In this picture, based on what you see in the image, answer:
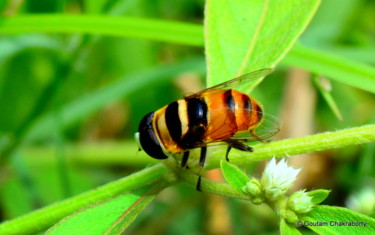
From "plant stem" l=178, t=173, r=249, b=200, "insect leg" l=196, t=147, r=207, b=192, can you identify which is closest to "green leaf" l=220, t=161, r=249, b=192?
"plant stem" l=178, t=173, r=249, b=200

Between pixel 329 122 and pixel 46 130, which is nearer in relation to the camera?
pixel 46 130

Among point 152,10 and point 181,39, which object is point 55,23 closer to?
point 181,39

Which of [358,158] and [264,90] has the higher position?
[264,90]

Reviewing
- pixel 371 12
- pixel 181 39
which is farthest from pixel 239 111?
pixel 371 12

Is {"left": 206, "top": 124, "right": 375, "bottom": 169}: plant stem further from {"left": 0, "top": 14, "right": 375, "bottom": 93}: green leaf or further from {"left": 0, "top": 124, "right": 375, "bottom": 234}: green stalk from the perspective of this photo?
{"left": 0, "top": 14, "right": 375, "bottom": 93}: green leaf

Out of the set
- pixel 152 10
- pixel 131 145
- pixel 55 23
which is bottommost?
Result: pixel 131 145


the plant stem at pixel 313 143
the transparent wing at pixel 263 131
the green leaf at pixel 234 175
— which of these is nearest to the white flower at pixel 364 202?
the transparent wing at pixel 263 131

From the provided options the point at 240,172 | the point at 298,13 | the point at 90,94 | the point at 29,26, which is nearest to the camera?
the point at 240,172
